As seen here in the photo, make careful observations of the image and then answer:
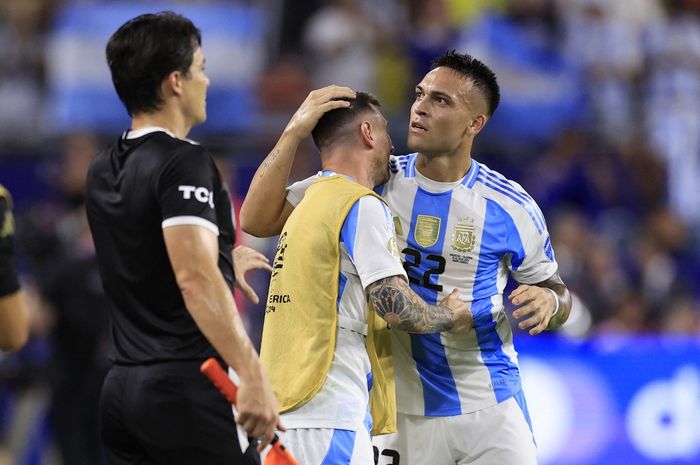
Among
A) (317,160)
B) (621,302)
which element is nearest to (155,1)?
(317,160)

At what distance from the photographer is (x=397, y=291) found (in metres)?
4.48

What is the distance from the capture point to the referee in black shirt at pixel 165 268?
409 cm

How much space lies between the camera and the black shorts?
430 cm

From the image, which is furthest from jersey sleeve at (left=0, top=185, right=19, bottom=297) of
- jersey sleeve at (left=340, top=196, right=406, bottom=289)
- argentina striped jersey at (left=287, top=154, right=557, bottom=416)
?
argentina striped jersey at (left=287, top=154, right=557, bottom=416)

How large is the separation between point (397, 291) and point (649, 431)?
475cm

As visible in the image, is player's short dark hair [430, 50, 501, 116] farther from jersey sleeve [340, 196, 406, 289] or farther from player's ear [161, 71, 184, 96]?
player's ear [161, 71, 184, 96]

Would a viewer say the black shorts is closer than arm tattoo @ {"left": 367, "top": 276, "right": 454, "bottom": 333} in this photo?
Yes

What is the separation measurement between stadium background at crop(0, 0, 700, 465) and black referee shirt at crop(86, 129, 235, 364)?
188 inches

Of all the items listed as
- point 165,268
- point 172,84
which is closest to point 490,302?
point 165,268

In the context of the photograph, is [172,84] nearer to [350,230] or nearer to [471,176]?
[350,230]

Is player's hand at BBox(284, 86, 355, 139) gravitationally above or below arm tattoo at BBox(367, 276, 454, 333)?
above

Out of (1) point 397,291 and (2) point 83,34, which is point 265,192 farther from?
(2) point 83,34

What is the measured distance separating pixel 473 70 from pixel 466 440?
152cm

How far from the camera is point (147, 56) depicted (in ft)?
14.6
